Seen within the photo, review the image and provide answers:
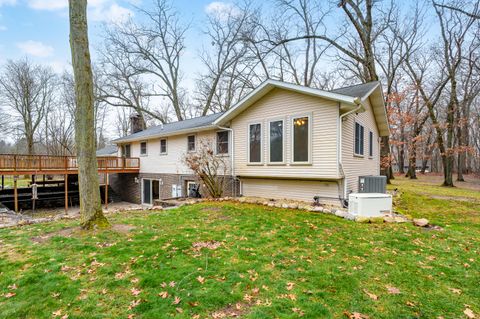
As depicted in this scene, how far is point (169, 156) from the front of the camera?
1475 cm

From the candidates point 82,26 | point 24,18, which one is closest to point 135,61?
point 24,18

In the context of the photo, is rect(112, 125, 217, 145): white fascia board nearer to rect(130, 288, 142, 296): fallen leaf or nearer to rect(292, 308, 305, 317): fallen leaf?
rect(130, 288, 142, 296): fallen leaf

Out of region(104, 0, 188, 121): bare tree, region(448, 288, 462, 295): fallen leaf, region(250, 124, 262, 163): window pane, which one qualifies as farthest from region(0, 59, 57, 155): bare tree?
region(448, 288, 462, 295): fallen leaf

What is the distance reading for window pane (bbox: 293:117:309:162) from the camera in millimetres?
8547

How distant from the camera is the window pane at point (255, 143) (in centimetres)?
984

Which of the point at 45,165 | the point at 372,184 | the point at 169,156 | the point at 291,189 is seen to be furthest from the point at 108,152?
the point at 372,184

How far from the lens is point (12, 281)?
132 inches

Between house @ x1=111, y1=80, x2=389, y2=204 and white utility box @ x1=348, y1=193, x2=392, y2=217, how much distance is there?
51.3 inches

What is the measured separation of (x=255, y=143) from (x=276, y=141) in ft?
3.23

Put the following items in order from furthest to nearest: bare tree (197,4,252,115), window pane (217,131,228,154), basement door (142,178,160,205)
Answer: bare tree (197,4,252,115) → basement door (142,178,160,205) → window pane (217,131,228,154)

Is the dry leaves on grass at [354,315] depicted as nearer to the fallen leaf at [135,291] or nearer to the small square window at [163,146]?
the fallen leaf at [135,291]

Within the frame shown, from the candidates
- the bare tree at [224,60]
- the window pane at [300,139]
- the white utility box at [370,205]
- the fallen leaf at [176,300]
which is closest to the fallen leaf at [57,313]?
the fallen leaf at [176,300]

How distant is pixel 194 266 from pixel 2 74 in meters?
34.1

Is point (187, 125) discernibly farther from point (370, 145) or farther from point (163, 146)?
point (370, 145)
